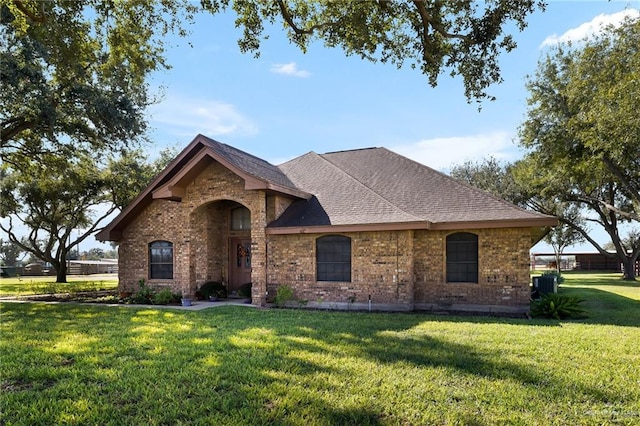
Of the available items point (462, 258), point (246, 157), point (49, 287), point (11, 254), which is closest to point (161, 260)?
point (246, 157)

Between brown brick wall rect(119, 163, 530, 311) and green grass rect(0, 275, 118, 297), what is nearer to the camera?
brown brick wall rect(119, 163, 530, 311)

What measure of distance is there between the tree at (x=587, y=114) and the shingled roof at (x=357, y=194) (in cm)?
504

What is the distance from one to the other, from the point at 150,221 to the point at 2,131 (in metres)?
5.71

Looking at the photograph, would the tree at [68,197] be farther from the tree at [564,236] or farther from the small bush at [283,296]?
the tree at [564,236]

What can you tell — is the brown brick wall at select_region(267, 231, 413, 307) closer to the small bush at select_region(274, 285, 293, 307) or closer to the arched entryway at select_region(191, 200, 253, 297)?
the small bush at select_region(274, 285, 293, 307)

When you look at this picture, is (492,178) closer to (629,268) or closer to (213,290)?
(629,268)

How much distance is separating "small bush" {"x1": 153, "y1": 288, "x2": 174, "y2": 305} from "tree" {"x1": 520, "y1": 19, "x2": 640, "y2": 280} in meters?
16.1

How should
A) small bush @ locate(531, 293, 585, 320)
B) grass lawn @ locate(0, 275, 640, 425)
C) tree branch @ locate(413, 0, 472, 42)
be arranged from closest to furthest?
grass lawn @ locate(0, 275, 640, 425)
tree branch @ locate(413, 0, 472, 42)
small bush @ locate(531, 293, 585, 320)

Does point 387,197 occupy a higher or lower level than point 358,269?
higher

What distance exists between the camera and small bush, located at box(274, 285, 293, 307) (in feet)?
41.7

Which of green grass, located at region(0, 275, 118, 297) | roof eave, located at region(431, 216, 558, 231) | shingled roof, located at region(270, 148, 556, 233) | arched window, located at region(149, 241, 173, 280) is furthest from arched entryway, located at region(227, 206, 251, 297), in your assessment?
green grass, located at region(0, 275, 118, 297)

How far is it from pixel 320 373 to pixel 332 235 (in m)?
7.56

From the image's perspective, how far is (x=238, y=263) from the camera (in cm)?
1556

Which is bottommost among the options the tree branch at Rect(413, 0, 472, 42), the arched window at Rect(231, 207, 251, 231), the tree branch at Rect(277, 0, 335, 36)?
the arched window at Rect(231, 207, 251, 231)
